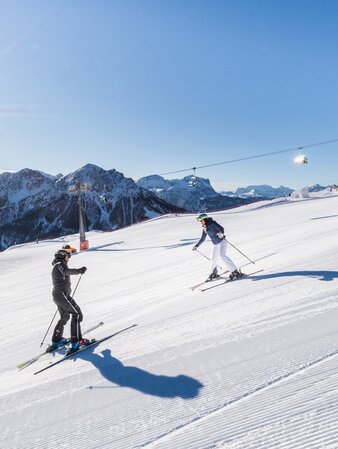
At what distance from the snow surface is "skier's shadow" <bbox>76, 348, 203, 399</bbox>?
0.06 ft

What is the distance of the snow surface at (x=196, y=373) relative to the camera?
3191 mm

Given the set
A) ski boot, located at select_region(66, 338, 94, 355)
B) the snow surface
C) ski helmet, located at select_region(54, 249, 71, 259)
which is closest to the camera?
the snow surface

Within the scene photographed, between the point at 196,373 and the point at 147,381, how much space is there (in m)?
0.73

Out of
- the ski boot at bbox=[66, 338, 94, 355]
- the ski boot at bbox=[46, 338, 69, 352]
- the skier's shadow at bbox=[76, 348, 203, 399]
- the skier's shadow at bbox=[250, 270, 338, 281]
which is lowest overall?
the ski boot at bbox=[46, 338, 69, 352]

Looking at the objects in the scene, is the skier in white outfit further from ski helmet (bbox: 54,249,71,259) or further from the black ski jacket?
the black ski jacket

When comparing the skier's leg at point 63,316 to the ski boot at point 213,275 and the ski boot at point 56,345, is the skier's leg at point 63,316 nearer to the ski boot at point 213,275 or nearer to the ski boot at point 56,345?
the ski boot at point 56,345

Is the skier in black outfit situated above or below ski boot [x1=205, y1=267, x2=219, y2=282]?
above

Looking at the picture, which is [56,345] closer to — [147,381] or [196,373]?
[147,381]

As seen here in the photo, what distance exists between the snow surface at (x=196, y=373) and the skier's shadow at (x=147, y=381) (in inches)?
0.8

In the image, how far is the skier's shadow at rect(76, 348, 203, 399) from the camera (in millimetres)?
4020

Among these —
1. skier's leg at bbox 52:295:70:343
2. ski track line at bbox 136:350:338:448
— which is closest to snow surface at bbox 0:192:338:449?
ski track line at bbox 136:350:338:448

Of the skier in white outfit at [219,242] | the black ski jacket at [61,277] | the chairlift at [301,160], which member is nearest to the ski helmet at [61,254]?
the black ski jacket at [61,277]

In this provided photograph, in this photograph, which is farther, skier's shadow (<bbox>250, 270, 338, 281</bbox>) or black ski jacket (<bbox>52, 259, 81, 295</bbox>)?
skier's shadow (<bbox>250, 270, 338, 281</bbox>)

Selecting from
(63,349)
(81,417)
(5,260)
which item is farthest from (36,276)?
(81,417)
